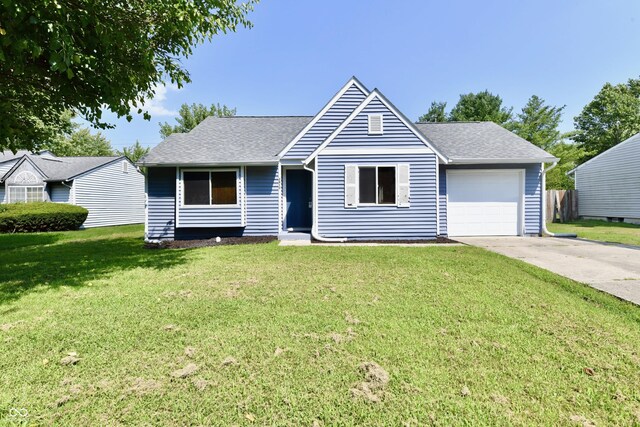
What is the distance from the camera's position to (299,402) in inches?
83.0

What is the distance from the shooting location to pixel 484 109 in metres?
34.5

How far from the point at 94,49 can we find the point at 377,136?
7.61m

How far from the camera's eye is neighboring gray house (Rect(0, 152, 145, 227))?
1750cm

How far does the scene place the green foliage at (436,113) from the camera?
3853 centimetres

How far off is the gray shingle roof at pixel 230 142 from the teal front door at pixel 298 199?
1.22 m

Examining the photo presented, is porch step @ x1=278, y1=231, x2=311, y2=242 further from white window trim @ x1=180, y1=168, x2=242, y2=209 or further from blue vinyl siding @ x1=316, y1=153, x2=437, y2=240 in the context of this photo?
white window trim @ x1=180, y1=168, x2=242, y2=209

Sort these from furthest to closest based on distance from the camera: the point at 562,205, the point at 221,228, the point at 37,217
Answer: the point at 562,205, the point at 37,217, the point at 221,228

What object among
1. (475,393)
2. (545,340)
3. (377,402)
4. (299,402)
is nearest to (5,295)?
(299,402)

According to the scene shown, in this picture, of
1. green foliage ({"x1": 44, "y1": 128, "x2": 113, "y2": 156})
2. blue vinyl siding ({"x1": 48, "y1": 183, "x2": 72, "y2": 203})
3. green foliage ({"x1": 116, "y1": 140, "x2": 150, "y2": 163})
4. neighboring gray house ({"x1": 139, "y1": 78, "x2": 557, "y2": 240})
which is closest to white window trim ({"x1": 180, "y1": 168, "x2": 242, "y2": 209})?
neighboring gray house ({"x1": 139, "y1": 78, "x2": 557, "y2": 240})

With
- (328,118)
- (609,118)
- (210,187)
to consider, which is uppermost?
(609,118)

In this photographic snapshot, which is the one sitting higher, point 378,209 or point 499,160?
point 499,160

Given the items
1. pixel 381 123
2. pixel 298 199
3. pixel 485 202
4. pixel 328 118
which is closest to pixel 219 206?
pixel 298 199

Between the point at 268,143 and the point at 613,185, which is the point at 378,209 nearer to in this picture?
the point at 268,143

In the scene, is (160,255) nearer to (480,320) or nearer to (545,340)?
(480,320)
